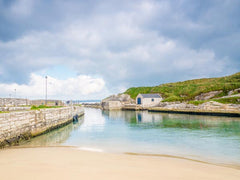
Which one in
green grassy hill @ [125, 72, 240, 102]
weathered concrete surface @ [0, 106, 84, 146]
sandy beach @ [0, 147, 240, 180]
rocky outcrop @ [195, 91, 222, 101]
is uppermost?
green grassy hill @ [125, 72, 240, 102]

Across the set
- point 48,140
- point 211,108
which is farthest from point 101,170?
point 211,108

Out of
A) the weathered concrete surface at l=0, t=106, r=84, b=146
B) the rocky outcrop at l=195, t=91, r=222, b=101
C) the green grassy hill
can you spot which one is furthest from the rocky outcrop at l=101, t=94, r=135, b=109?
the weathered concrete surface at l=0, t=106, r=84, b=146

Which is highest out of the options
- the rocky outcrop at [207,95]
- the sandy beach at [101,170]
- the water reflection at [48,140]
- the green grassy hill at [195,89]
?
the green grassy hill at [195,89]

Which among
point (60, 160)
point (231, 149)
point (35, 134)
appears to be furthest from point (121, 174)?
point (35, 134)

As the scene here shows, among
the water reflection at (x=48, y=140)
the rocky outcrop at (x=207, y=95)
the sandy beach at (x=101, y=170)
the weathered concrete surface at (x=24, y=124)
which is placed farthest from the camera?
the rocky outcrop at (x=207, y=95)

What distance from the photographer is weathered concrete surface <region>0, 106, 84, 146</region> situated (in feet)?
42.4

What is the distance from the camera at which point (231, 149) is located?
12484mm

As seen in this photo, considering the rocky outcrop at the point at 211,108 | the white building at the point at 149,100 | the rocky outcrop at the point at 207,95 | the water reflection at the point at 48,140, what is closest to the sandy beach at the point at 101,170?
the water reflection at the point at 48,140

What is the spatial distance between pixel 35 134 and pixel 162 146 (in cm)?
1288

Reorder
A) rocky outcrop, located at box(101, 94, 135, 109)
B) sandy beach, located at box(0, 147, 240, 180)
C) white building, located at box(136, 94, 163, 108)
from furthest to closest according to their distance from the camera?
1. rocky outcrop, located at box(101, 94, 135, 109)
2. white building, located at box(136, 94, 163, 108)
3. sandy beach, located at box(0, 147, 240, 180)

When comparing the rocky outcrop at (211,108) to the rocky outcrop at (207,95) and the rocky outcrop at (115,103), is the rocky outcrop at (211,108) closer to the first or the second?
the rocky outcrop at (207,95)

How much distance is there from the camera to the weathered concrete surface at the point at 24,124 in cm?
1292

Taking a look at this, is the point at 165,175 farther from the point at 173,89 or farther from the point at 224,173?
the point at 173,89

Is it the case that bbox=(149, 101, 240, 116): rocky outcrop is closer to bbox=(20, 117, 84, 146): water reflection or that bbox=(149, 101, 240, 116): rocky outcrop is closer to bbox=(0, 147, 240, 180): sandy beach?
bbox=(0, 147, 240, 180): sandy beach
